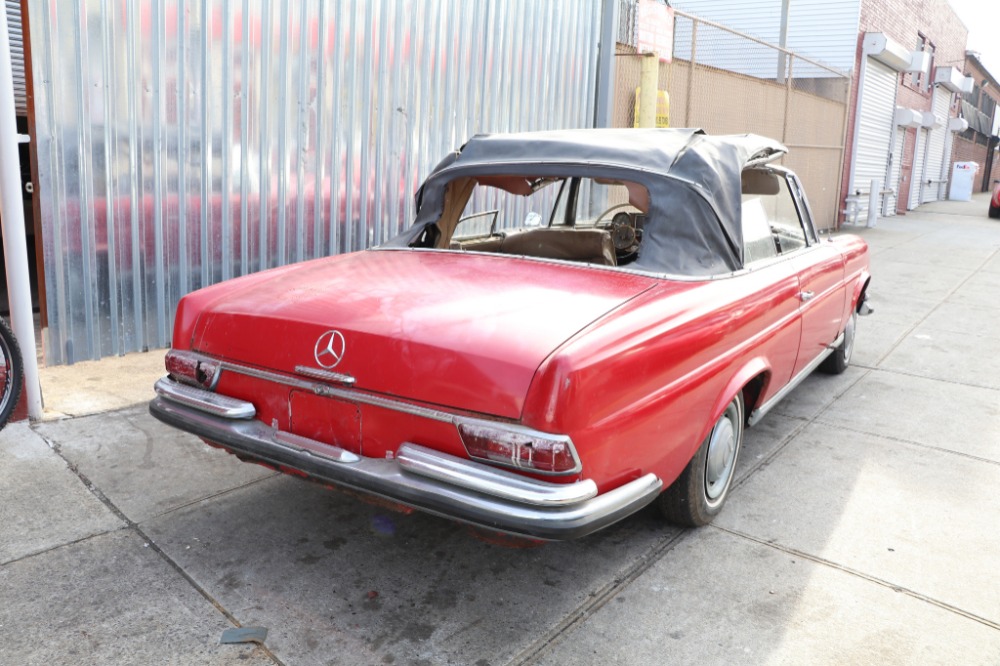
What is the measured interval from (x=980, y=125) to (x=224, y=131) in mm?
43492

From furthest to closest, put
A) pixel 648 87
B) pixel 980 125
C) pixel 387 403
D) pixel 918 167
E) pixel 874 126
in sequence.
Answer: pixel 980 125
pixel 918 167
pixel 874 126
pixel 648 87
pixel 387 403

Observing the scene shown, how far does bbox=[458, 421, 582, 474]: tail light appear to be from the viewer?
2326 millimetres

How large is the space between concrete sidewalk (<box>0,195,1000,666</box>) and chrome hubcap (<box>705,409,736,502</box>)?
16 centimetres

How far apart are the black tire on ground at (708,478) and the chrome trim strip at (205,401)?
65.0 inches

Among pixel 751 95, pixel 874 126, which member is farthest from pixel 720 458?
pixel 874 126

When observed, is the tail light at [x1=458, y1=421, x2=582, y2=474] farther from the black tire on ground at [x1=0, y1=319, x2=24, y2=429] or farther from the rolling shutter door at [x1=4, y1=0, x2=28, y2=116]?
the rolling shutter door at [x1=4, y1=0, x2=28, y2=116]

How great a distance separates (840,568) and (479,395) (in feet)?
5.54

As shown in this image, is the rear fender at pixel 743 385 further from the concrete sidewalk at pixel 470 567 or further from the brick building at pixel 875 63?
the brick building at pixel 875 63

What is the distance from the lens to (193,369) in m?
3.03

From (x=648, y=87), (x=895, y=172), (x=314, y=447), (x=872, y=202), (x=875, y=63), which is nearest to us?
(x=314, y=447)

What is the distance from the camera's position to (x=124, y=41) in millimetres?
5059

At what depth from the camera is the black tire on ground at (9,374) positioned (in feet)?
12.8

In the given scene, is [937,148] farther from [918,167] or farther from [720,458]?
[720,458]

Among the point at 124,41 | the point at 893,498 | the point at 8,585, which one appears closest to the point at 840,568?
the point at 893,498
